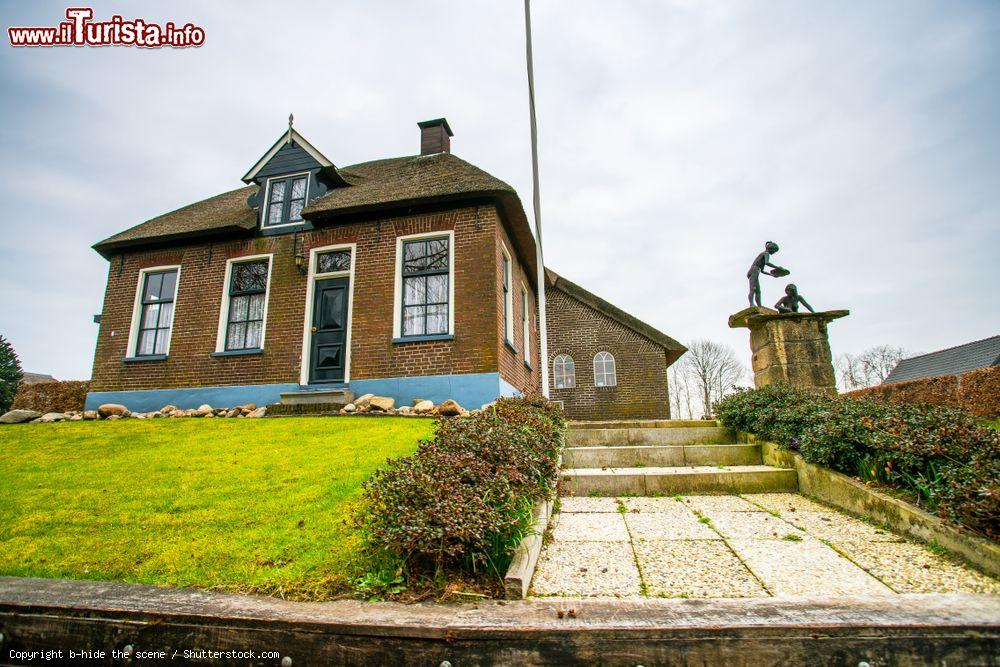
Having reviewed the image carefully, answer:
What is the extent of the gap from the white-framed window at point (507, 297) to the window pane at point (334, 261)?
343 centimetres

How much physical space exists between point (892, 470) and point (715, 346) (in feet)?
147

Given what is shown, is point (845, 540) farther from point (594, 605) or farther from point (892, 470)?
point (594, 605)

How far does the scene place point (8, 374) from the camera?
21.3 meters

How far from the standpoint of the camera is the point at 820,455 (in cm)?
411

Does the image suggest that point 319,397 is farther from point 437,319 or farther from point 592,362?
point 592,362

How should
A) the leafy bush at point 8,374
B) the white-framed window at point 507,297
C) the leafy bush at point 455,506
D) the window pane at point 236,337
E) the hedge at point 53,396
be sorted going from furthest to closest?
the leafy bush at point 8,374 → the hedge at point 53,396 → the window pane at point 236,337 → the white-framed window at point 507,297 → the leafy bush at point 455,506

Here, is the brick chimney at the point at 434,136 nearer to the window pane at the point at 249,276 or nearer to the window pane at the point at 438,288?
the window pane at the point at 438,288

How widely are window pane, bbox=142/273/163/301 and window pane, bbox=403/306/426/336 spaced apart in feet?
21.6

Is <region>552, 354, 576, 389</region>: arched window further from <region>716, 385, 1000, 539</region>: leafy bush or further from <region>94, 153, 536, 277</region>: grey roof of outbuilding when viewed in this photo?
<region>716, 385, 1000, 539</region>: leafy bush

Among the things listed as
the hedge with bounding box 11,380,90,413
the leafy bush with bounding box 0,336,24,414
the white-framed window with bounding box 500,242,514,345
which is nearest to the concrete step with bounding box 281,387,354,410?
the white-framed window with bounding box 500,242,514,345

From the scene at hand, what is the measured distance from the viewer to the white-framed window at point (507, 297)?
9.75 metres

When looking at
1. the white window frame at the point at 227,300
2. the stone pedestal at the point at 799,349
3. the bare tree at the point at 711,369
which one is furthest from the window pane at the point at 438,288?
the bare tree at the point at 711,369

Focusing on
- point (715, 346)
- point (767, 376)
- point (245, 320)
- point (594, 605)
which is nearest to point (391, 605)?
point (594, 605)

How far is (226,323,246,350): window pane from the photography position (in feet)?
32.5
